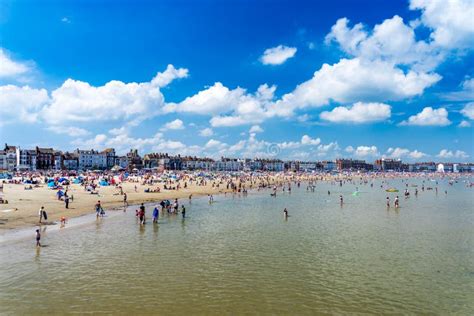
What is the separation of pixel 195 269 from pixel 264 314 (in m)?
5.28

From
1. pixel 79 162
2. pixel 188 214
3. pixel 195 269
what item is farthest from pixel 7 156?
pixel 195 269

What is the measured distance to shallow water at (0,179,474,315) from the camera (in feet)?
39.5

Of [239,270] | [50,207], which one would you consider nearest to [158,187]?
[50,207]

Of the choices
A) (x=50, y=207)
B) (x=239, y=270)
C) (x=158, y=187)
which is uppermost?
(x=158, y=187)

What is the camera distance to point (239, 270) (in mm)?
15734

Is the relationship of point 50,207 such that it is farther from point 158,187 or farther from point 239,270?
point 158,187

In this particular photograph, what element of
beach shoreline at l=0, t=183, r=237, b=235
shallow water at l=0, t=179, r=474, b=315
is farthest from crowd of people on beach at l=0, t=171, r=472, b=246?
shallow water at l=0, t=179, r=474, b=315

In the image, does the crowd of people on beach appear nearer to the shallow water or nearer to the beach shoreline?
the beach shoreline

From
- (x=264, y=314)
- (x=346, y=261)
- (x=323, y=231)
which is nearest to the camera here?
(x=264, y=314)

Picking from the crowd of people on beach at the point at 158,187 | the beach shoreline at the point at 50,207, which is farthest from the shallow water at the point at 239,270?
the crowd of people on beach at the point at 158,187

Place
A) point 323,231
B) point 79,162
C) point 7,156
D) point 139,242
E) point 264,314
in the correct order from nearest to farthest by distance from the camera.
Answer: point 264,314
point 139,242
point 323,231
point 7,156
point 79,162

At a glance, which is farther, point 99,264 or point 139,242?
point 139,242

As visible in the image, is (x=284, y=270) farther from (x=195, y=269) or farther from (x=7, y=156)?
(x=7, y=156)

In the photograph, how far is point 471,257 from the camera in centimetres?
1859
